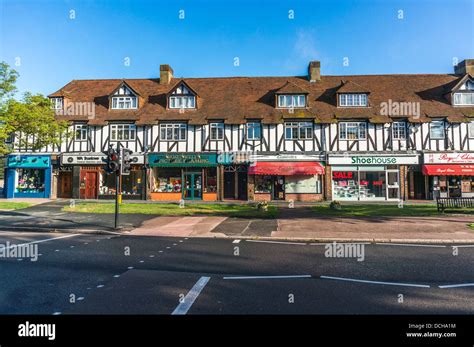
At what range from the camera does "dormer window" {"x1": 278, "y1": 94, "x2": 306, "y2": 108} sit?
25.2 meters

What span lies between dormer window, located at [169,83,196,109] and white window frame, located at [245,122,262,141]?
5814 millimetres

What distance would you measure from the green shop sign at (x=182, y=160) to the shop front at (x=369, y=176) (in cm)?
1057

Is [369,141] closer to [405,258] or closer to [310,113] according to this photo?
[310,113]

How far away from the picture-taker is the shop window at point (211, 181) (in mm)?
24922

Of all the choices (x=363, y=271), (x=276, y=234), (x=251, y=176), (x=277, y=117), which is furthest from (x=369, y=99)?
(x=363, y=271)

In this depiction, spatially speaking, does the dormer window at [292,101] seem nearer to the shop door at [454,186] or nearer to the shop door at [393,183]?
the shop door at [393,183]

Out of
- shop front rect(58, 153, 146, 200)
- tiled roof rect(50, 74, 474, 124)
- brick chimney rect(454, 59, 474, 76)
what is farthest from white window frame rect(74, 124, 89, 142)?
brick chimney rect(454, 59, 474, 76)

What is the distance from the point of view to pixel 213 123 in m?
24.9

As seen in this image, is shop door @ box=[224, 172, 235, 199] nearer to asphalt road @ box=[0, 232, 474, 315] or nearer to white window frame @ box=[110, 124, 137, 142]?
white window frame @ box=[110, 124, 137, 142]

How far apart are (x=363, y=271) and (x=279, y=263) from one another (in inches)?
77.7

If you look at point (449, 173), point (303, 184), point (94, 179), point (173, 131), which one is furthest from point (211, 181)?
point (449, 173)

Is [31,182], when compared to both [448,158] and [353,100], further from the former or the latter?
[448,158]

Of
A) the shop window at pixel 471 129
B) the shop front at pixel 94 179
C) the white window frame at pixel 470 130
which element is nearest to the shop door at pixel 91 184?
the shop front at pixel 94 179

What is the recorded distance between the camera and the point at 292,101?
25.3 m
